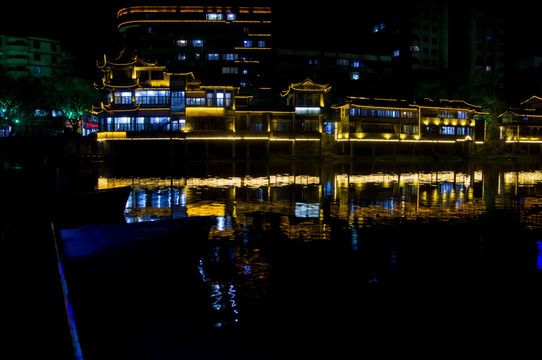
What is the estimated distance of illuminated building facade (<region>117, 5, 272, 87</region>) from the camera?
8144cm

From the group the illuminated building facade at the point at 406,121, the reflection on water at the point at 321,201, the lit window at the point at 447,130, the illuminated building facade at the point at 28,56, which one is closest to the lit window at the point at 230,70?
the illuminated building facade at the point at 406,121

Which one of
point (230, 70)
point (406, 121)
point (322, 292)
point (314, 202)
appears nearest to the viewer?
point (322, 292)

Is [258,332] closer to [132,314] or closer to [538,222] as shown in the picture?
[132,314]

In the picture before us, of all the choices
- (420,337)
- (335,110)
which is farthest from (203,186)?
(335,110)

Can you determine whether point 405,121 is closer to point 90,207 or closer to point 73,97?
point 73,97

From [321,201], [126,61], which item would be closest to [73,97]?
[126,61]

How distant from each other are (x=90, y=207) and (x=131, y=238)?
750cm

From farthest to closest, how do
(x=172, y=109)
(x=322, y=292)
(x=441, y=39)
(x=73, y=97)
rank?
(x=441, y=39) < (x=73, y=97) < (x=172, y=109) < (x=322, y=292)

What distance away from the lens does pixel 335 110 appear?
6838 cm

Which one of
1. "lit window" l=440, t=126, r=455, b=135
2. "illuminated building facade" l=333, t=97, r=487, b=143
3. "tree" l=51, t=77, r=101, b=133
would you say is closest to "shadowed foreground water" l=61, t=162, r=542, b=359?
"illuminated building facade" l=333, t=97, r=487, b=143

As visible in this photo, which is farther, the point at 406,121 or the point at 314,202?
the point at 406,121

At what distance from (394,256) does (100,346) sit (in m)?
8.04

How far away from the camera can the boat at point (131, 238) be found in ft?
30.8

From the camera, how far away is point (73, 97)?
59.9 metres
